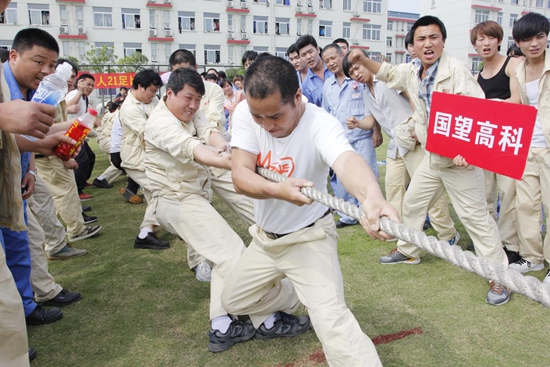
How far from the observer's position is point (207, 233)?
3.04m

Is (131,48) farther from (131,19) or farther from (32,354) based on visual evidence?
(32,354)

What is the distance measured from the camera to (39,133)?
6.14 ft

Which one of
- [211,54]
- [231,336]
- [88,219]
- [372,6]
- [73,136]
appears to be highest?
[372,6]

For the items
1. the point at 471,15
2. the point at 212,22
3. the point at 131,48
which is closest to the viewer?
the point at 131,48

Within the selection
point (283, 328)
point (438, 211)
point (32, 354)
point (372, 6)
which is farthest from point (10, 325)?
point (372, 6)

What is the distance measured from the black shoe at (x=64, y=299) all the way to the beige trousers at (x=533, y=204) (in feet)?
12.1

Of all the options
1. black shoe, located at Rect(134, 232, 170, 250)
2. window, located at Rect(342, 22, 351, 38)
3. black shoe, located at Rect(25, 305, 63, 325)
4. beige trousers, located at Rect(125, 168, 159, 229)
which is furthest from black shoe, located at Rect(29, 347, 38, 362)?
window, located at Rect(342, 22, 351, 38)

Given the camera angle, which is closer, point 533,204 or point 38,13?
point 533,204

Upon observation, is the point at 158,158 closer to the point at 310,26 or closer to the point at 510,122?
the point at 510,122

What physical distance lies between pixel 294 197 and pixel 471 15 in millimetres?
49911

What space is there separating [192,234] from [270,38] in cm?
3985

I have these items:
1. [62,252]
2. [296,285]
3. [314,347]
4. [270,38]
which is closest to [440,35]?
[296,285]

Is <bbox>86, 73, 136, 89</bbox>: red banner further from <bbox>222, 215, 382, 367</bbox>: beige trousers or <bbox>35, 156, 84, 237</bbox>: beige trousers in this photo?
<bbox>222, 215, 382, 367</bbox>: beige trousers

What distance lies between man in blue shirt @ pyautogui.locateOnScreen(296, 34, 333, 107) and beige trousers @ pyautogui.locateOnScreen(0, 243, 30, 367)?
4580 millimetres
